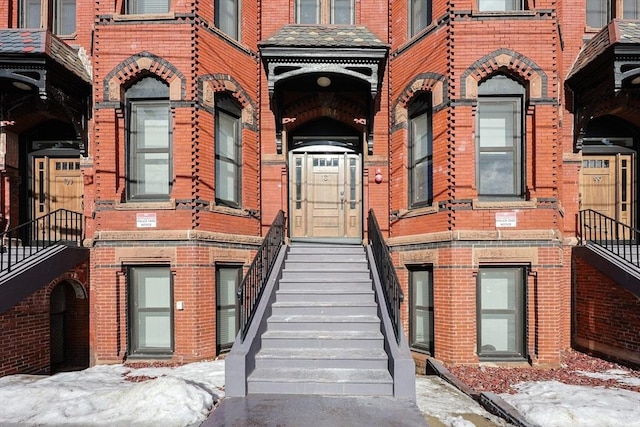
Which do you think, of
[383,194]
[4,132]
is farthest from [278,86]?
[4,132]

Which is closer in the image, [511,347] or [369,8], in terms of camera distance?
[511,347]

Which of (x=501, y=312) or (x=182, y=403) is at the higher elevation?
(x=501, y=312)

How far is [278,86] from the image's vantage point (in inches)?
412

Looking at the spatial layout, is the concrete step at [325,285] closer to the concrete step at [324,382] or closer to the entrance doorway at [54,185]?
the concrete step at [324,382]

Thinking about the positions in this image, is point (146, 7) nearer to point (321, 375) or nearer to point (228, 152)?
point (228, 152)

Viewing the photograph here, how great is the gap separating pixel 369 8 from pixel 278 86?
2902 mm

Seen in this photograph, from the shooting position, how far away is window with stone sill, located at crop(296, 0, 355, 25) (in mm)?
10836

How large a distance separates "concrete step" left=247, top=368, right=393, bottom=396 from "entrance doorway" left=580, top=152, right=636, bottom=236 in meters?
7.27

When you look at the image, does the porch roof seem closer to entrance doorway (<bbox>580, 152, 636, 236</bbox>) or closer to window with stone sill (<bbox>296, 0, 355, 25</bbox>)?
entrance doorway (<bbox>580, 152, 636, 236</bbox>)

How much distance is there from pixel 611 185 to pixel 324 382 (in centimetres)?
863

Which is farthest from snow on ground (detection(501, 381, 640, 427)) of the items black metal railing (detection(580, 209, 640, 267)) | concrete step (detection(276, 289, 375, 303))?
black metal railing (detection(580, 209, 640, 267))

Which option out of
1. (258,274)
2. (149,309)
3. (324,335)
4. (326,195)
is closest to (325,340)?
(324,335)

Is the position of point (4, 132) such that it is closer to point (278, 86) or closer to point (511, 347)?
point (278, 86)

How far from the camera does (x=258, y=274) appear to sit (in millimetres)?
8281
